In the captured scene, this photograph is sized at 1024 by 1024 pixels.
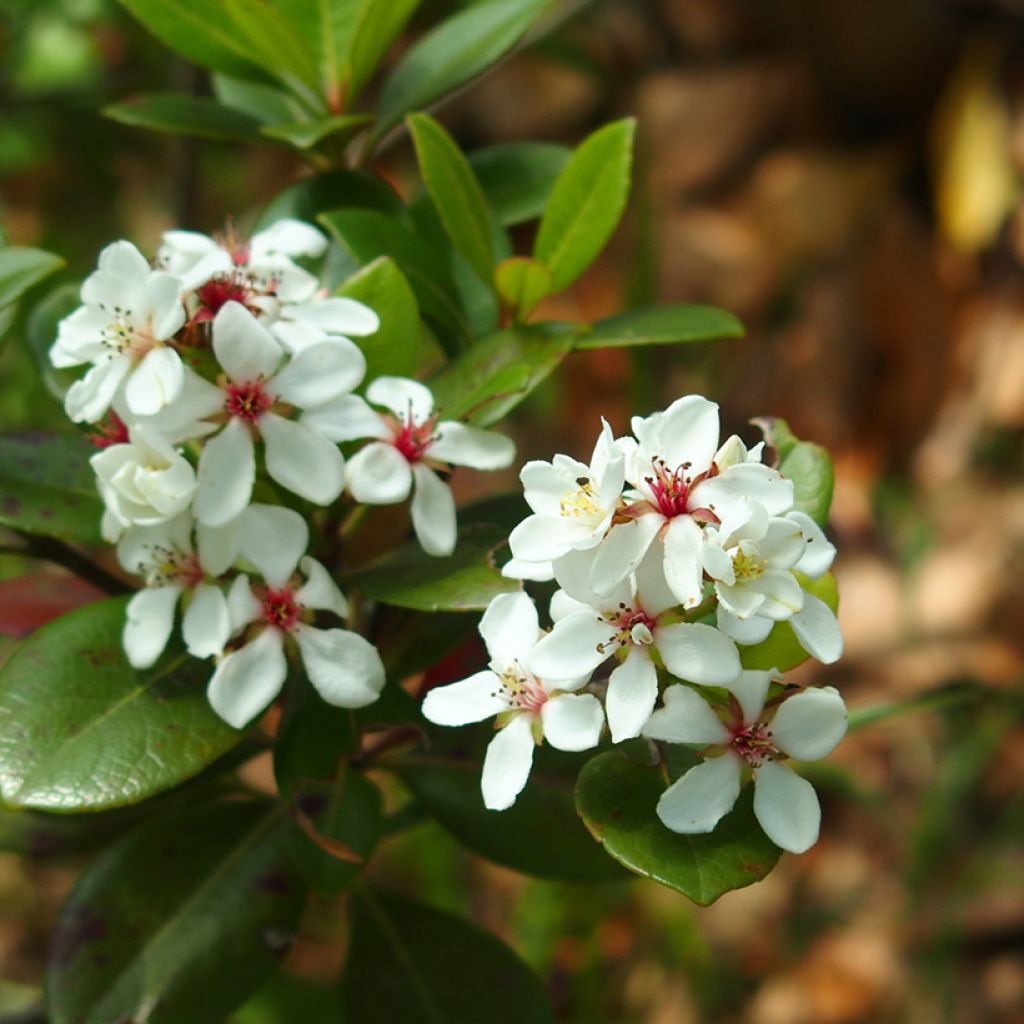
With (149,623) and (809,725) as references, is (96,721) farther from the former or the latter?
(809,725)

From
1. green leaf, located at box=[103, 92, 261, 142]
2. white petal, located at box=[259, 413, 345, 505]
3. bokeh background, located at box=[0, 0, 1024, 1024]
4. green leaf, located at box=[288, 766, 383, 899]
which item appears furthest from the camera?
bokeh background, located at box=[0, 0, 1024, 1024]

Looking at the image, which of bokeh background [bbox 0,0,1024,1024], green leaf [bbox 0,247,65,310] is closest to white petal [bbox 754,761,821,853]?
green leaf [bbox 0,247,65,310]

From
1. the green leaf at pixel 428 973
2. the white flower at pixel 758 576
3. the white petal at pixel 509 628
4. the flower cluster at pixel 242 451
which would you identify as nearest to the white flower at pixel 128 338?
the flower cluster at pixel 242 451

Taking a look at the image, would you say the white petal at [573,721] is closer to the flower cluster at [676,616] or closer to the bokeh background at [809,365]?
the flower cluster at [676,616]

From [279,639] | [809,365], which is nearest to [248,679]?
[279,639]

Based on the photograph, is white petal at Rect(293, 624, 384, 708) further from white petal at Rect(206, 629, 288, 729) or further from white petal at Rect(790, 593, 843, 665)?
white petal at Rect(790, 593, 843, 665)

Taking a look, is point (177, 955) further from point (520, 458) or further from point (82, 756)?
point (520, 458)
